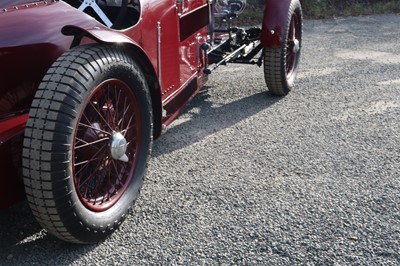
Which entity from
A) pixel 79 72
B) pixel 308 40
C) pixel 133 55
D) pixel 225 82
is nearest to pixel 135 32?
pixel 133 55

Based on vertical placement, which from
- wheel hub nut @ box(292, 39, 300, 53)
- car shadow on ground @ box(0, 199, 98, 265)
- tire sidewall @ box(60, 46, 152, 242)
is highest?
tire sidewall @ box(60, 46, 152, 242)

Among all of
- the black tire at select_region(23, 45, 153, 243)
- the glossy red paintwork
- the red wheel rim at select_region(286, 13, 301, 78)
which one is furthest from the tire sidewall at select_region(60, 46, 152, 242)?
the red wheel rim at select_region(286, 13, 301, 78)

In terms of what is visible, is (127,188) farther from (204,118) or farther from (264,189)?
(204,118)

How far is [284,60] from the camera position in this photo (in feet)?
15.3

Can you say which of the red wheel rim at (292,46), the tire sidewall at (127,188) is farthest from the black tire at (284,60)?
the tire sidewall at (127,188)

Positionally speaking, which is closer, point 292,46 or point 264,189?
point 264,189

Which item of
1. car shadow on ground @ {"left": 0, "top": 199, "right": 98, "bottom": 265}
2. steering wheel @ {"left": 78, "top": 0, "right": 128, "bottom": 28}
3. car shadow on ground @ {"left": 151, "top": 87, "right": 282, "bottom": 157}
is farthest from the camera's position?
car shadow on ground @ {"left": 151, "top": 87, "right": 282, "bottom": 157}

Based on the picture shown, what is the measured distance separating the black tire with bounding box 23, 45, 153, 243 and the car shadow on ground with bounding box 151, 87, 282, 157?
0.89 meters

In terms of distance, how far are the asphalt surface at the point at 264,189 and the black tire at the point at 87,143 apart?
19 cm

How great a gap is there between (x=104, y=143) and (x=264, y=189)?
105 cm

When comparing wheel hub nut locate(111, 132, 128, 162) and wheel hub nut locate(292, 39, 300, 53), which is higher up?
wheel hub nut locate(111, 132, 128, 162)

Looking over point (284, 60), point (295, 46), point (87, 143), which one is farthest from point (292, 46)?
point (87, 143)

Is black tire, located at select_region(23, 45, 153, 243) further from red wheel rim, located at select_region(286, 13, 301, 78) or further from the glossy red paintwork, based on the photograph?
red wheel rim, located at select_region(286, 13, 301, 78)

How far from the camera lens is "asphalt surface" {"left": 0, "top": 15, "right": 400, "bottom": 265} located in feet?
8.08
